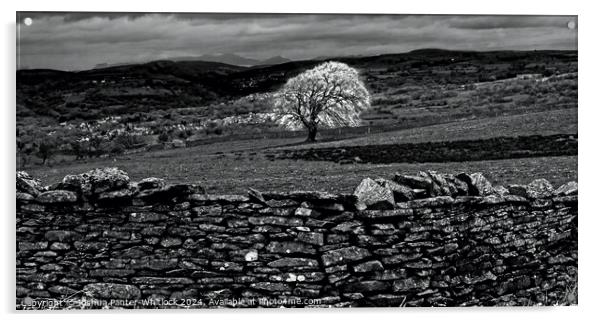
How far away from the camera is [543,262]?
791 cm

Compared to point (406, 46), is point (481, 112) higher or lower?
lower

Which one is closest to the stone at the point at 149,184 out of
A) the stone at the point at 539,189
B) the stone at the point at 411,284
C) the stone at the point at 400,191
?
the stone at the point at 400,191

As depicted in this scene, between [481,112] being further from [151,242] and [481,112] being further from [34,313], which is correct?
[34,313]

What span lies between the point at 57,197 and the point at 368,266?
3372mm

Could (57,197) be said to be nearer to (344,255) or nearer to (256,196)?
(256,196)

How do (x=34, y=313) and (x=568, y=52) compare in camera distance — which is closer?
(x=34, y=313)

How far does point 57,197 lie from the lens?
723 cm

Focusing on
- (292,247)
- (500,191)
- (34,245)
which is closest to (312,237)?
(292,247)

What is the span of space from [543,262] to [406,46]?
2.93 m

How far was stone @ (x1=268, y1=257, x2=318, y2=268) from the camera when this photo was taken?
7461mm

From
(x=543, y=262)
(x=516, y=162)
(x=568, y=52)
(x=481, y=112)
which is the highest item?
(x=568, y=52)

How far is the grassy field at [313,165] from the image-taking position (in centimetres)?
770

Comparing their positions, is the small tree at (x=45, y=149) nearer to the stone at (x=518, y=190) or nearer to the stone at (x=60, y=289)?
the stone at (x=60, y=289)
